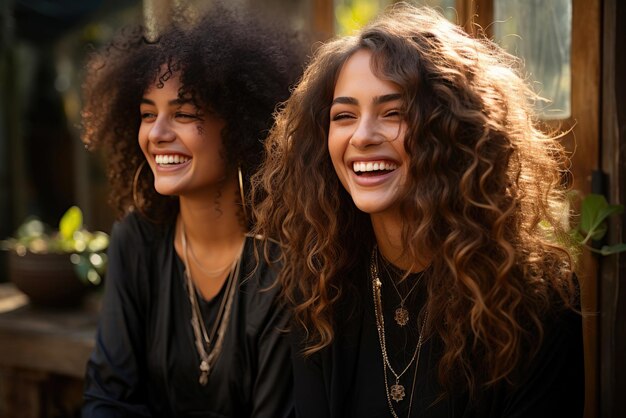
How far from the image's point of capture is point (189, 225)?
94.5 inches

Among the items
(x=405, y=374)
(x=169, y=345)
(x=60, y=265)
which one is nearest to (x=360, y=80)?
(x=405, y=374)

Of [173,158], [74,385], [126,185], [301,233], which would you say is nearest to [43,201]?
[74,385]

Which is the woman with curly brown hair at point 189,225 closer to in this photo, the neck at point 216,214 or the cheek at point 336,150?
the neck at point 216,214

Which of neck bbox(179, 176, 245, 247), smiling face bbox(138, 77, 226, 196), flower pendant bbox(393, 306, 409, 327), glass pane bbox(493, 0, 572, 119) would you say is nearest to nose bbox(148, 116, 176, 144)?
smiling face bbox(138, 77, 226, 196)

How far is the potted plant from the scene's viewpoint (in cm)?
308

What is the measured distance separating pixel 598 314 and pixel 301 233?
92cm

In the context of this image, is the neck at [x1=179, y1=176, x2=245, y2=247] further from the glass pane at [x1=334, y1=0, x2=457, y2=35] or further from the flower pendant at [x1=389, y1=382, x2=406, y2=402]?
the glass pane at [x1=334, y1=0, x2=457, y2=35]

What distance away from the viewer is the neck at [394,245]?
1.91 meters

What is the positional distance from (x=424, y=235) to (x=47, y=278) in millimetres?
1847

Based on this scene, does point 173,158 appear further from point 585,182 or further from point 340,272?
point 585,182

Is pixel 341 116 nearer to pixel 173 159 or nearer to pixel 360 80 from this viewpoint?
pixel 360 80

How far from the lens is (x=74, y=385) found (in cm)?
311

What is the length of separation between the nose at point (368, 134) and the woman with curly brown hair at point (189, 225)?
58 cm

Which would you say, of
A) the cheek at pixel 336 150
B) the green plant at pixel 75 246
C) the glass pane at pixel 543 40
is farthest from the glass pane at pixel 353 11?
the green plant at pixel 75 246
